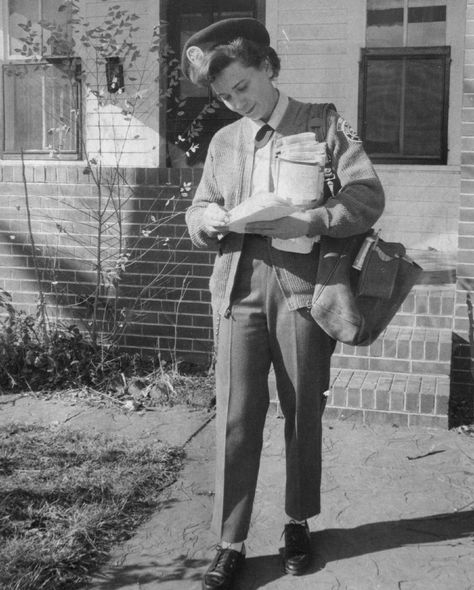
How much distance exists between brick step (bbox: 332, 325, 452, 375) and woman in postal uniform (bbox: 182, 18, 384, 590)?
2.11 meters

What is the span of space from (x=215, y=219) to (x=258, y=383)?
0.64 metres

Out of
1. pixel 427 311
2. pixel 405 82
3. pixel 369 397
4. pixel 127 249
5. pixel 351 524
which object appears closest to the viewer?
pixel 351 524

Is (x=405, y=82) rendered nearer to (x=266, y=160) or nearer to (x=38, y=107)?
(x=38, y=107)

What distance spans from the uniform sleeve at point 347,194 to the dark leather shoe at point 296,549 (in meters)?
1.16

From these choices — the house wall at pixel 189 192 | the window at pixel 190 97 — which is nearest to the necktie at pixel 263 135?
the house wall at pixel 189 192

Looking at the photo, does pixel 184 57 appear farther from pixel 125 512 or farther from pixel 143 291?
pixel 143 291

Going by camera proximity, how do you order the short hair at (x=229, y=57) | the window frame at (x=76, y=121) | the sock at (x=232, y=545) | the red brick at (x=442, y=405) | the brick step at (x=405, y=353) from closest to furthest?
the short hair at (x=229, y=57), the sock at (x=232, y=545), the red brick at (x=442, y=405), the brick step at (x=405, y=353), the window frame at (x=76, y=121)

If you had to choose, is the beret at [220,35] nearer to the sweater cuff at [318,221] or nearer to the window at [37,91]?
the sweater cuff at [318,221]

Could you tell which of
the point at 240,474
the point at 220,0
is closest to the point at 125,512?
the point at 240,474

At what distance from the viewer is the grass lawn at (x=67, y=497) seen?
10.5ft

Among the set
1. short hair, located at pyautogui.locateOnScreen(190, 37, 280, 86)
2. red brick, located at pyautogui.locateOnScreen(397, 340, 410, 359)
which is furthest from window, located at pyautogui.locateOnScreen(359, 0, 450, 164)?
short hair, located at pyautogui.locateOnScreen(190, 37, 280, 86)

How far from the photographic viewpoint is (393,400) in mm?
4859

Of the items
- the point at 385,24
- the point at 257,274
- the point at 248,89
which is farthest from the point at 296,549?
the point at 385,24

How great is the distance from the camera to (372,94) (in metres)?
6.25
